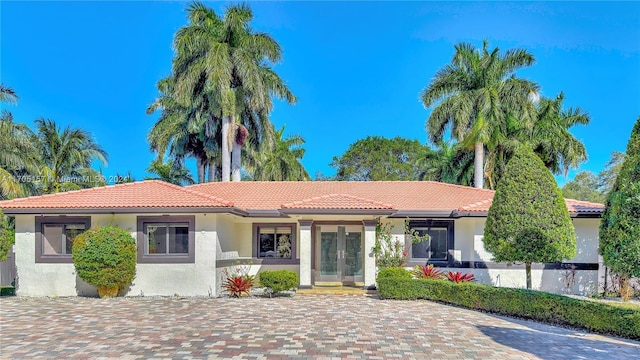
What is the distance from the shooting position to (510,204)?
492 inches

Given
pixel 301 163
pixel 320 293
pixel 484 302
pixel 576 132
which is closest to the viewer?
pixel 484 302

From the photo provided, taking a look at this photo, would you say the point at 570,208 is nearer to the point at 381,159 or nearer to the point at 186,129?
the point at 186,129

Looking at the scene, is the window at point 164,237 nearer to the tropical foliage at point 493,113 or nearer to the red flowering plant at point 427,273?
the red flowering plant at point 427,273

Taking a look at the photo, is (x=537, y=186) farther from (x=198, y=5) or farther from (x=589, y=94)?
(x=198, y=5)

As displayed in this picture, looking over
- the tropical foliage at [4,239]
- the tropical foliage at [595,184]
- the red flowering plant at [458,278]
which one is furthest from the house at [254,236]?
the tropical foliage at [595,184]

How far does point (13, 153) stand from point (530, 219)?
24555 millimetres

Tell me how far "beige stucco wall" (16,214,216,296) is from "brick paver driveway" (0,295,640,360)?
53.7 inches

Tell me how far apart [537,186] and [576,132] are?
61.6ft

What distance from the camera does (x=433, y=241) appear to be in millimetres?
16219

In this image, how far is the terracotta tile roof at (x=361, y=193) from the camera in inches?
654

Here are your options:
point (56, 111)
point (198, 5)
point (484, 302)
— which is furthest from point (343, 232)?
point (56, 111)

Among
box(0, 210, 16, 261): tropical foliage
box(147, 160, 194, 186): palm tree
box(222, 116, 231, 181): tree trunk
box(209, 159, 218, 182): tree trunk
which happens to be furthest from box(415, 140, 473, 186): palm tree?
box(0, 210, 16, 261): tropical foliage

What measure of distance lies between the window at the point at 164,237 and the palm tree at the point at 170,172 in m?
17.3

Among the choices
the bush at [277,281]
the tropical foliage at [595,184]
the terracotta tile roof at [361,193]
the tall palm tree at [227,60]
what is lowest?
the bush at [277,281]
